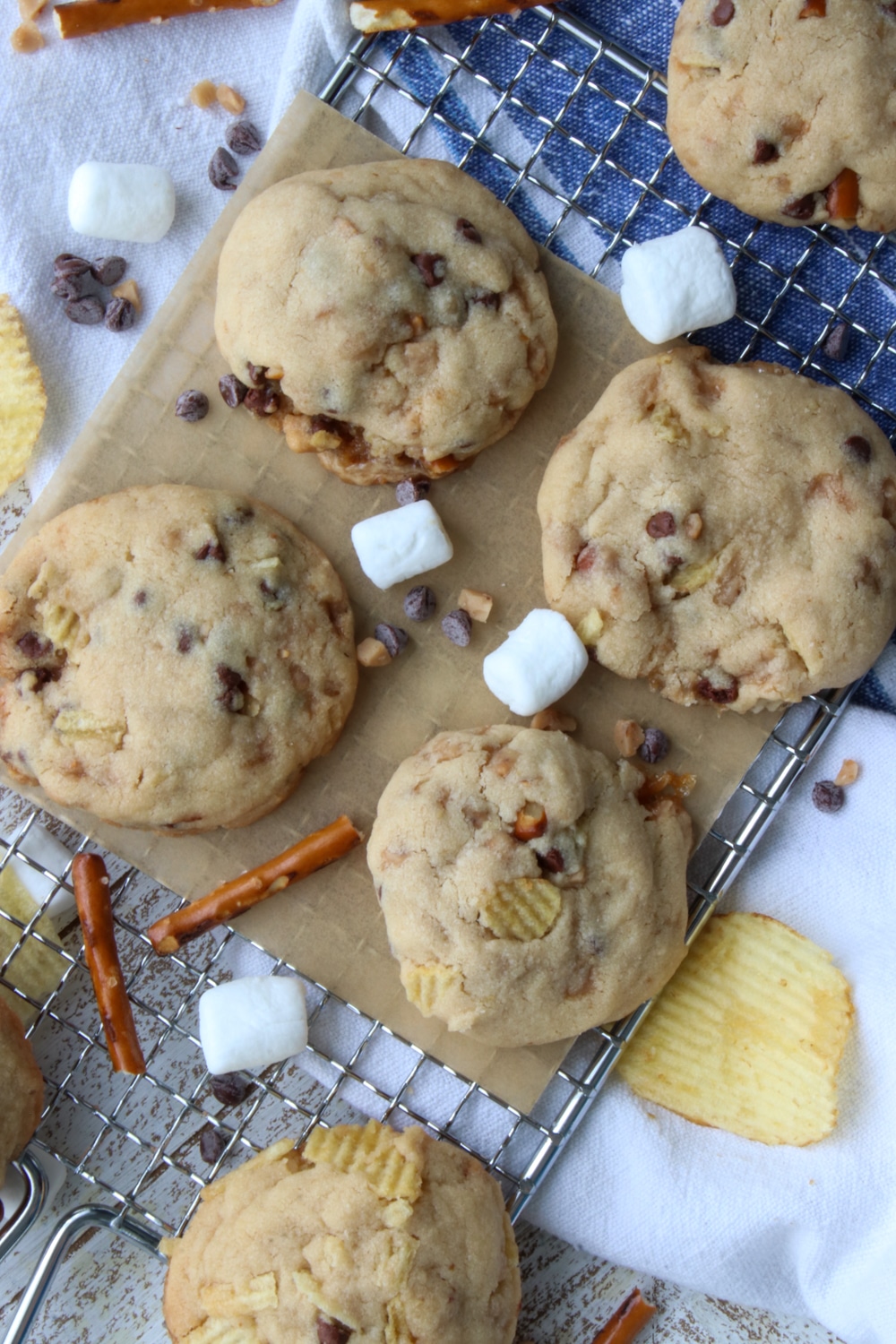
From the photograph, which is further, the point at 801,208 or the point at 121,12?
the point at 121,12

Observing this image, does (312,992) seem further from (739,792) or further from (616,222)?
(616,222)

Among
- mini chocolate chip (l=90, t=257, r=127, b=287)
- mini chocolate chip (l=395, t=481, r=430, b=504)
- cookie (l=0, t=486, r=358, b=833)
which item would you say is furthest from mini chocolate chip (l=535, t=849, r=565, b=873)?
mini chocolate chip (l=90, t=257, r=127, b=287)

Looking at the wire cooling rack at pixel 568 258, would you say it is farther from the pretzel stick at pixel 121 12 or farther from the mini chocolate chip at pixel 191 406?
the mini chocolate chip at pixel 191 406

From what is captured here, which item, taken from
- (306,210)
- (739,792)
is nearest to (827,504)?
(739,792)

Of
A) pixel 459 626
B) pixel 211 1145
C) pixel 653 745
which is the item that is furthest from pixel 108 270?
pixel 211 1145

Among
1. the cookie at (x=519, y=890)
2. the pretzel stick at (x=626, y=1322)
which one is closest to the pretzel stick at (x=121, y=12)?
the cookie at (x=519, y=890)

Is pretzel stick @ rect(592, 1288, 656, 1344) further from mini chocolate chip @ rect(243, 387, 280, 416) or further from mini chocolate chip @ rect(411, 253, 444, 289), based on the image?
mini chocolate chip @ rect(411, 253, 444, 289)

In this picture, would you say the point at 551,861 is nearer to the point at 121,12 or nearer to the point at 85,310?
the point at 85,310
